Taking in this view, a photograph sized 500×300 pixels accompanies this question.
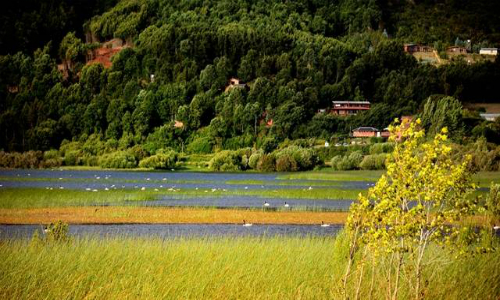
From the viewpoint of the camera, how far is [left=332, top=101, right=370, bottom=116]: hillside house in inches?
4869

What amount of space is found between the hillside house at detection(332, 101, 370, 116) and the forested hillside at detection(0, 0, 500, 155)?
11.3 feet

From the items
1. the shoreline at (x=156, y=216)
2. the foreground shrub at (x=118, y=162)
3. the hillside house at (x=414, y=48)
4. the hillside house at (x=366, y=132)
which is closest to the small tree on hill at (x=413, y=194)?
the shoreline at (x=156, y=216)

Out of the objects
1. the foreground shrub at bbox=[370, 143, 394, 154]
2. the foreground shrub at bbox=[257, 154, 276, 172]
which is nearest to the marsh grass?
the foreground shrub at bbox=[370, 143, 394, 154]

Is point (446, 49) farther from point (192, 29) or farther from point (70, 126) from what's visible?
point (70, 126)

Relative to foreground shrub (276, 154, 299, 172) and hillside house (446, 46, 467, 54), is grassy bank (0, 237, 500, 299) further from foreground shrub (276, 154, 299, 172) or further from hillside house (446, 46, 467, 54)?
hillside house (446, 46, 467, 54)

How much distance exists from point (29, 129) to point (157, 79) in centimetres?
2960

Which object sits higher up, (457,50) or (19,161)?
(457,50)

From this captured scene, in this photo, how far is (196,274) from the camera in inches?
606

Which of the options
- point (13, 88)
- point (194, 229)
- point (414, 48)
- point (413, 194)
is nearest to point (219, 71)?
point (13, 88)

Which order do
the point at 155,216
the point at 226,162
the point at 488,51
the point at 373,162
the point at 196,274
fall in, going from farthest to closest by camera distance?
the point at 488,51, the point at 226,162, the point at 373,162, the point at 155,216, the point at 196,274

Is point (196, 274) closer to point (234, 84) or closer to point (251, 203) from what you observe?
point (251, 203)

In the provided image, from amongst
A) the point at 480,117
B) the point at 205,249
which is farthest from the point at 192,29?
the point at 205,249

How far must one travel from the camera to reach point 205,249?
19.0m

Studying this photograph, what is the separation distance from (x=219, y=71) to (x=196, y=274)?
410ft
